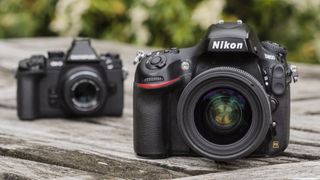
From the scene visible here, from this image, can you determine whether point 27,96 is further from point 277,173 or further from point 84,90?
point 277,173

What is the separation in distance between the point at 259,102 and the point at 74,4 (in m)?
2.86

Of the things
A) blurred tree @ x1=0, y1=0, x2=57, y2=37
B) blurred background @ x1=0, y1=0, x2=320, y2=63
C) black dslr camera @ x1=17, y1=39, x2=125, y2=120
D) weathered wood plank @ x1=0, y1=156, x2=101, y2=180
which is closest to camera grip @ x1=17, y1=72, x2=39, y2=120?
black dslr camera @ x1=17, y1=39, x2=125, y2=120

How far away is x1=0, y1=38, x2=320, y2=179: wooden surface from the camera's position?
74.7 inches

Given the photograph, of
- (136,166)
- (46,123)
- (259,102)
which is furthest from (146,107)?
(46,123)

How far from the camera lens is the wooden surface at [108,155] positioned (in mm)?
1898

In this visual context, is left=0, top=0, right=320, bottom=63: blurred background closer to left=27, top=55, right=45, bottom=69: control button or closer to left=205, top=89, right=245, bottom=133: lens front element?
left=27, top=55, right=45, bottom=69: control button

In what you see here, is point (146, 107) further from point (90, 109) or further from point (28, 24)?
point (28, 24)

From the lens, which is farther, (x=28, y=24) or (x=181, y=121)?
(x=28, y=24)

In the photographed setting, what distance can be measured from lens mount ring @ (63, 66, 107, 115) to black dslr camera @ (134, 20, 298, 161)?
581 mm

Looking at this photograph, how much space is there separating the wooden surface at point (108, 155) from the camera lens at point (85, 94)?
64mm

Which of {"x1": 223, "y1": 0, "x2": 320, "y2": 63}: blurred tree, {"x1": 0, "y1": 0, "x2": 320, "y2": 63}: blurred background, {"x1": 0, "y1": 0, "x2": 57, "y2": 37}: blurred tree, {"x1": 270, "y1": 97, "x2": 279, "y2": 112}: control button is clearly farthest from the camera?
{"x1": 0, "y1": 0, "x2": 57, "y2": 37}: blurred tree

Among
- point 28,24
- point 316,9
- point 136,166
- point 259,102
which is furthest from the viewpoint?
point 28,24

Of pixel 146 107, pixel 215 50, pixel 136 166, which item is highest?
pixel 215 50

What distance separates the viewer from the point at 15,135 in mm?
2398
